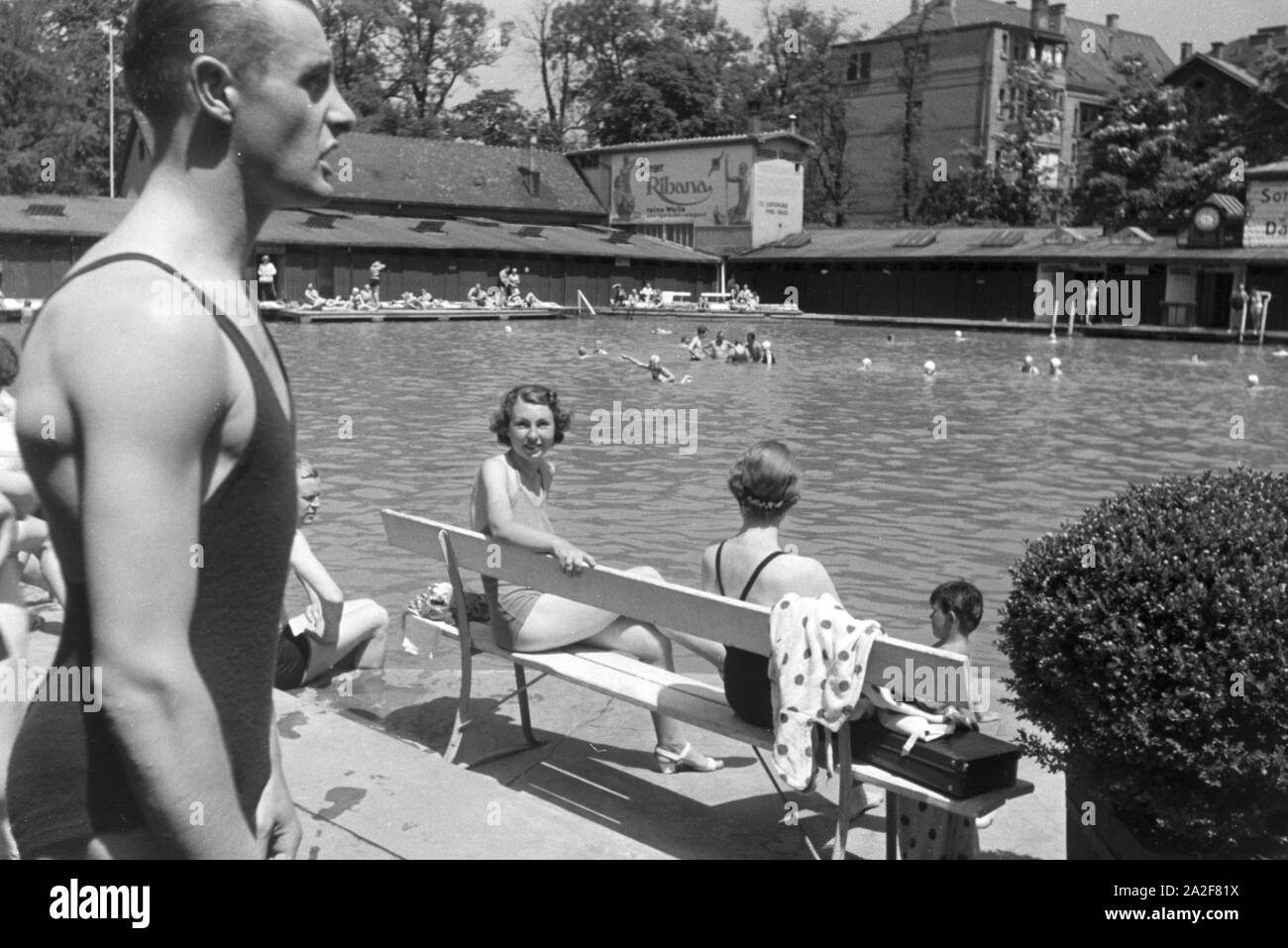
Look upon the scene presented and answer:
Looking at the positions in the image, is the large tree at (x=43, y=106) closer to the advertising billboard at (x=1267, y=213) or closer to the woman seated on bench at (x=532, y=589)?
the advertising billboard at (x=1267, y=213)

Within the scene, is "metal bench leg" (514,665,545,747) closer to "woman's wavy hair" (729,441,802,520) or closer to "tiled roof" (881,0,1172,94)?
"woman's wavy hair" (729,441,802,520)

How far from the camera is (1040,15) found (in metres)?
77.0

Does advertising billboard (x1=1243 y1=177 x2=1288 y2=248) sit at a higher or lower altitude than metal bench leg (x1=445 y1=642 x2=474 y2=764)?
higher

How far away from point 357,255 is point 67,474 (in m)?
53.9

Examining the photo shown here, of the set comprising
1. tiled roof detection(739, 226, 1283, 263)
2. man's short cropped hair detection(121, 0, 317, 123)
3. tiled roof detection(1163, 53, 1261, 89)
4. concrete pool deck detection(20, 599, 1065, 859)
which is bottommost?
concrete pool deck detection(20, 599, 1065, 859)

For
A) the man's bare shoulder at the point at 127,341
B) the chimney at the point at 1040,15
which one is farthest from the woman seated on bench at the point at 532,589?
the chimney at the point at 1040,15

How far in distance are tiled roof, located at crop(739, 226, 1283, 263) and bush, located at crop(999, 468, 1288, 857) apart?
46197 millimetres

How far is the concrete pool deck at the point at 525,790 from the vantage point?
3.48 meters

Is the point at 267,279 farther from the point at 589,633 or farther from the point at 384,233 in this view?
the point at 589,633

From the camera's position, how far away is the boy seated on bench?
6.25m

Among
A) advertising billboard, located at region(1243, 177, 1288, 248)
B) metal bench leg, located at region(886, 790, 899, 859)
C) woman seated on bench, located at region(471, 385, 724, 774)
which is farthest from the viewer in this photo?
advertising billboard, located at region(1243, 177, 1288, 248)

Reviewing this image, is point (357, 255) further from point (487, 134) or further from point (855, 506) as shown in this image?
point (855, 506)

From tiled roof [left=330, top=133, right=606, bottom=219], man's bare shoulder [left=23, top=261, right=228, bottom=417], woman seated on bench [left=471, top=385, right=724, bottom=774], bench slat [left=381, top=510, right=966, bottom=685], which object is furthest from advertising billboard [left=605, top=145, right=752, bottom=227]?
man's bare shoulder [left=23, top=261, right=228, bottom=417]
